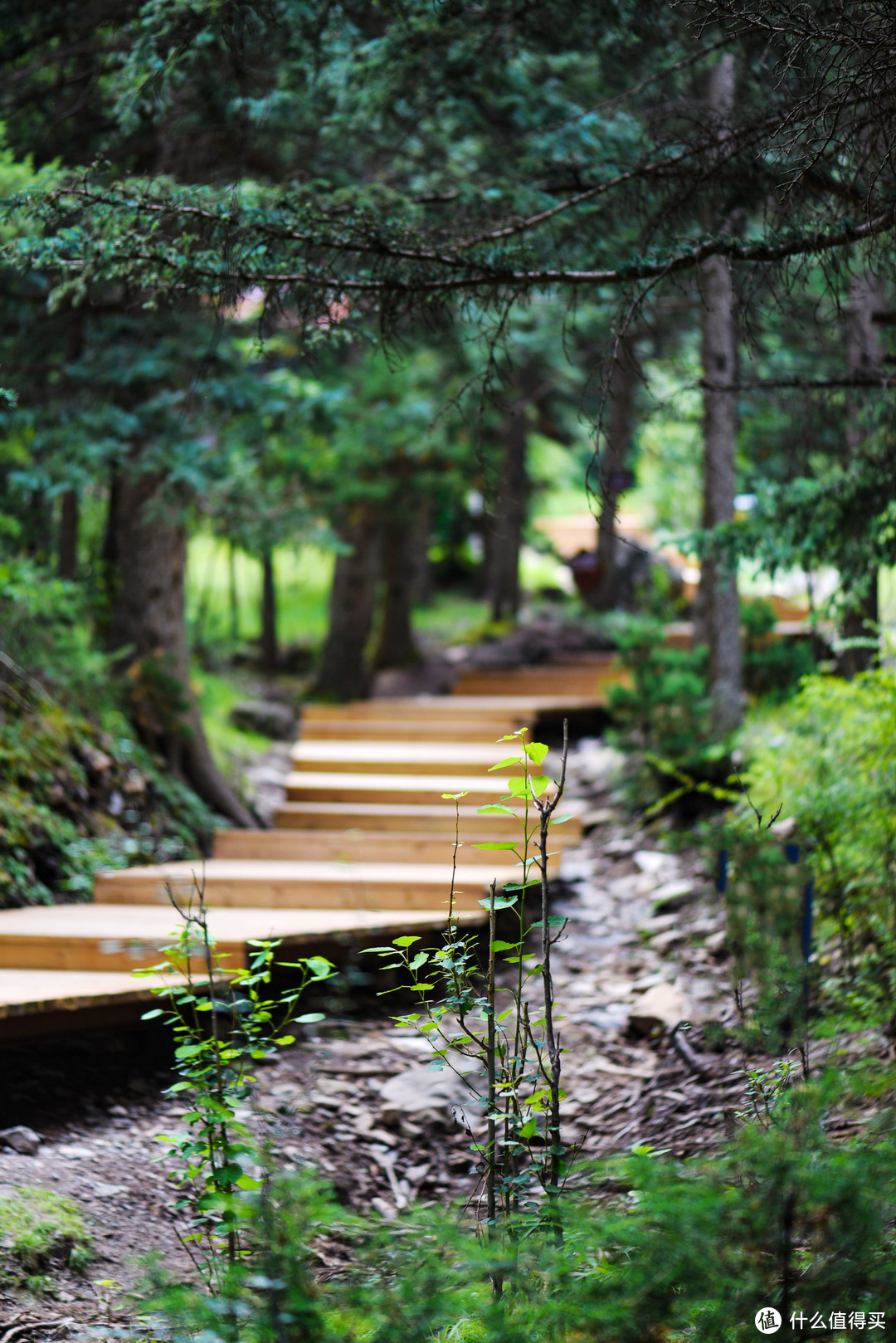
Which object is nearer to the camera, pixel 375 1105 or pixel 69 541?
pixel 375 1105

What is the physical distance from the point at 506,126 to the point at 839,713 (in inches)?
165

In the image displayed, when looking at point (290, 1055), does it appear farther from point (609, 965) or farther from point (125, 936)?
point (609, 965)

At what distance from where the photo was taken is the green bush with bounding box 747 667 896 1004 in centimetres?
438

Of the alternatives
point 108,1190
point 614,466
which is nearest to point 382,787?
point 108,1190

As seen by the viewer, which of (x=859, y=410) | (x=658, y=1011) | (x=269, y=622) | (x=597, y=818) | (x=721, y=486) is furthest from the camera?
(x=269, y=622)

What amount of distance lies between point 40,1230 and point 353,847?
3.99 meters

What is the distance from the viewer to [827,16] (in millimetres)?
3727

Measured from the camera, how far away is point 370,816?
8109 mm

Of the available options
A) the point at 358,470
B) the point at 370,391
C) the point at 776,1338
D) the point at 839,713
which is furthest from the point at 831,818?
the point at 358,470

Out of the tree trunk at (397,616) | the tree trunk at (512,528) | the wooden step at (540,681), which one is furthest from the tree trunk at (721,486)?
the tree trunk at (512,528)

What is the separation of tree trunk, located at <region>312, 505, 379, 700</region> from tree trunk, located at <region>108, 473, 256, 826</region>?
478 cm

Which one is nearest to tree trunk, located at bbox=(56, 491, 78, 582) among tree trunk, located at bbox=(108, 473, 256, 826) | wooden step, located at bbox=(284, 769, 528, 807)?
tree trunk, located at bbox=(108, 473, 256, 826)

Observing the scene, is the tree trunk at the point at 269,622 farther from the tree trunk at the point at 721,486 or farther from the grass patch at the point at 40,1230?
the grass patch at the point at 40,1230

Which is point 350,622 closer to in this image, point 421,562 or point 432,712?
point 432,712
